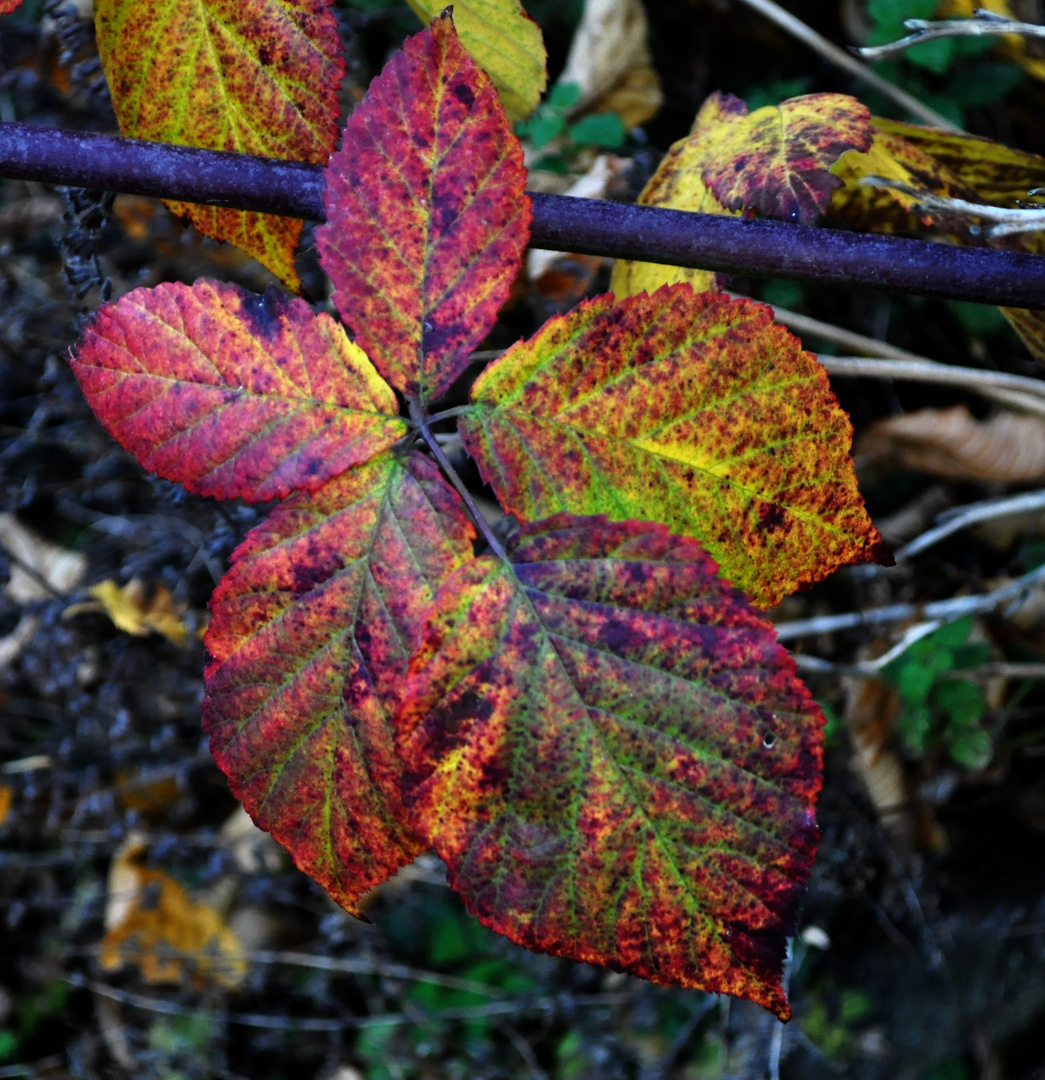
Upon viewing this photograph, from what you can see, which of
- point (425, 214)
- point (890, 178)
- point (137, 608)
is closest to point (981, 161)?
point (890, 178)

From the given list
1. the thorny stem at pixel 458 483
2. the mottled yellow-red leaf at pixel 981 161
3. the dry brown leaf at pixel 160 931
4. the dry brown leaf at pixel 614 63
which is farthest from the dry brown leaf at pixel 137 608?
the mottled yellow-red leaf at pixel 981 161

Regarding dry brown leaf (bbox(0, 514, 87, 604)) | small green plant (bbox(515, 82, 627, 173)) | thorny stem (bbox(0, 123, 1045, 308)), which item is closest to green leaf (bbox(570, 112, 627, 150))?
small green plant (bbox(515, 82, 627, 173))

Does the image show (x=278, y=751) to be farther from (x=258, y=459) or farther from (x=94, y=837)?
(x=94, y=837)

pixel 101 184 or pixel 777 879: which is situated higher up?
pixel 101 184

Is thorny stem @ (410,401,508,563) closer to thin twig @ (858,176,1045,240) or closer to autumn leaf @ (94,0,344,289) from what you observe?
autumn leaf @ (94,0,344,289)

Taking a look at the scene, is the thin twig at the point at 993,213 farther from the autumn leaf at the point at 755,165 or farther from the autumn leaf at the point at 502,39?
the autumn leaf at the point at 502,39

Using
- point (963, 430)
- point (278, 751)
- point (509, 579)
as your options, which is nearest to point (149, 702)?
point (278, 751)
